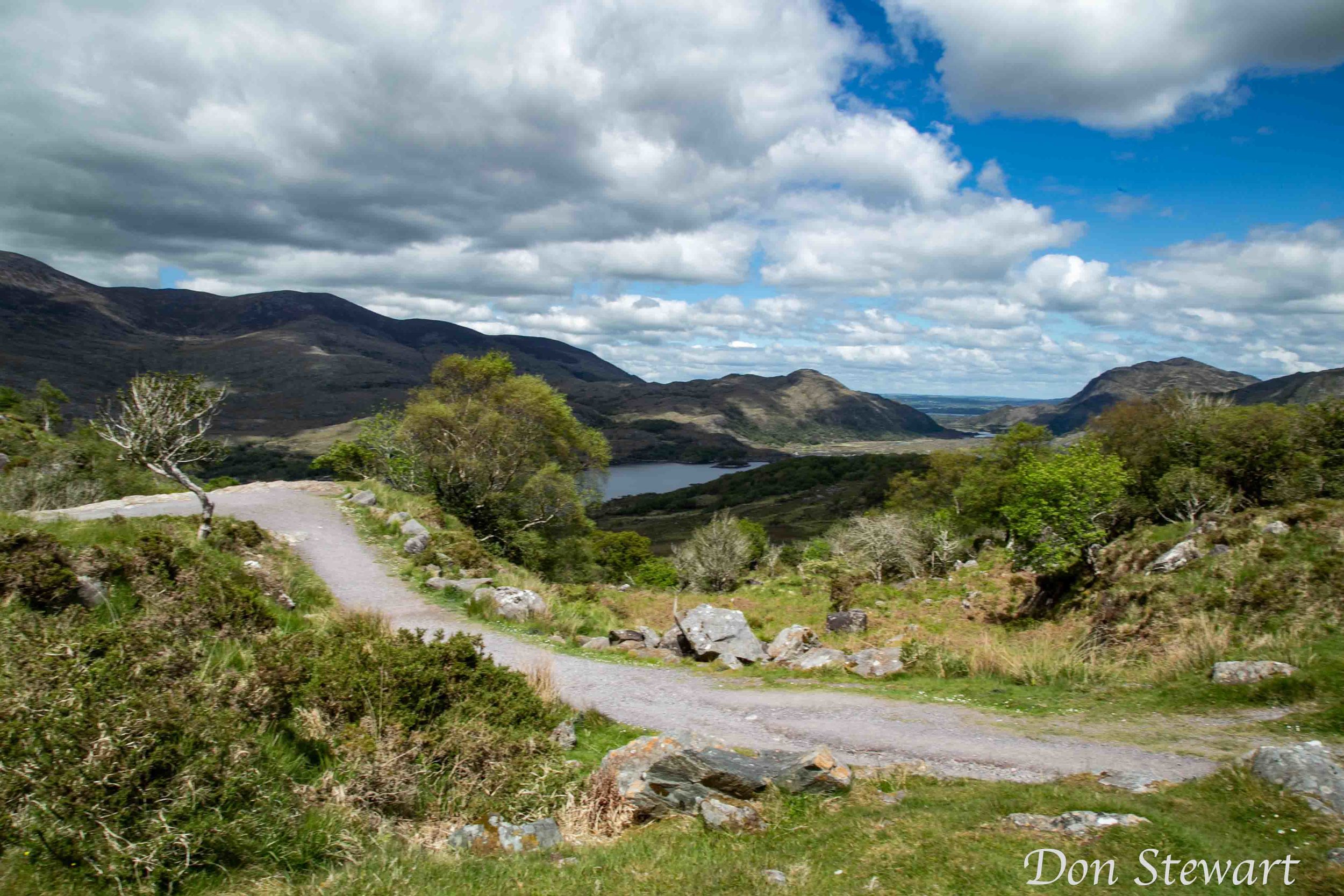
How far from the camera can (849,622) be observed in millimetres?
19703

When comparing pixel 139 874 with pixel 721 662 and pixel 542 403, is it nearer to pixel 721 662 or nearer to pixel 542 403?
pixel 721 662

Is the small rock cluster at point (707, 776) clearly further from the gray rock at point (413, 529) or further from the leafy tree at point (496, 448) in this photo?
the leafy tree at point (496, 448)

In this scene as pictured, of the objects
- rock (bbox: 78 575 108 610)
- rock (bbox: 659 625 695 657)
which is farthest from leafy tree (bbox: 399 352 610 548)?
rock (bbox: 78 575 108 610)

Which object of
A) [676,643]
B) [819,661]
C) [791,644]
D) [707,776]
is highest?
[707,776]

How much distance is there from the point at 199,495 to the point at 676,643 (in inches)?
444

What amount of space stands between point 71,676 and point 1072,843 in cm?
838

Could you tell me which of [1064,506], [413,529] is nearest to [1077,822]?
[1064,506]

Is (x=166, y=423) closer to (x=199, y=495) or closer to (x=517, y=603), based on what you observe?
(x=199, y=495)

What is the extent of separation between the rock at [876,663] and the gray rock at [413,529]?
14.1m

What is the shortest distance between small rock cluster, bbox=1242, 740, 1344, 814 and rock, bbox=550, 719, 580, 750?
7635 mm

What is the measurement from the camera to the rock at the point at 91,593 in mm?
9188

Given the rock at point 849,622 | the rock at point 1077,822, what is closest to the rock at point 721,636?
the rock at point 849,622

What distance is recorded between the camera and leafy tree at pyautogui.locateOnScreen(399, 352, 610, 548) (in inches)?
1183

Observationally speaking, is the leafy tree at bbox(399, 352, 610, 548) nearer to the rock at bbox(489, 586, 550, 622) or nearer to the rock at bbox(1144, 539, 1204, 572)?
the rock at bbox(489, 586, 550, 622)
